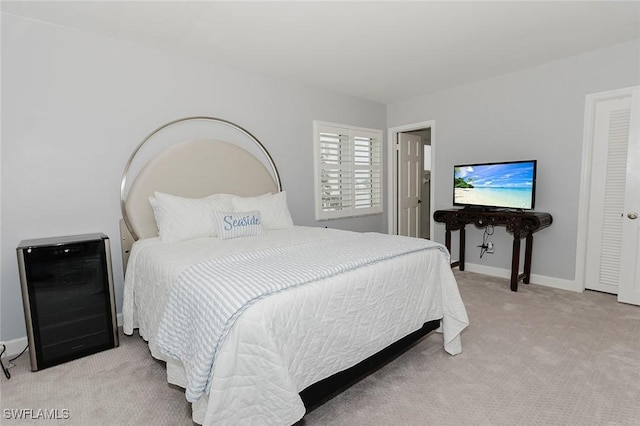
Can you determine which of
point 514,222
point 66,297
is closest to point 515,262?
point 514,222

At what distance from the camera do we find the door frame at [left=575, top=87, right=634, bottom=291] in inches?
126

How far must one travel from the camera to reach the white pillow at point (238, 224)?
264 centimetres

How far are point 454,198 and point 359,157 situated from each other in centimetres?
138

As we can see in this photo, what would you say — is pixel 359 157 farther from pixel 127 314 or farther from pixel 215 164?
Answer: pixel 127 314

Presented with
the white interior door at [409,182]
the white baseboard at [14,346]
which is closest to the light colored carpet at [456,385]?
the white baseboard at [14,346]

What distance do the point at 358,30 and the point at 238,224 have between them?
5.93 feet

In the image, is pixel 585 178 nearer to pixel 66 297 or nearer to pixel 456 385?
pixel 456 385

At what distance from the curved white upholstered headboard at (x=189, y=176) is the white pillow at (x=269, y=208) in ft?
1.03

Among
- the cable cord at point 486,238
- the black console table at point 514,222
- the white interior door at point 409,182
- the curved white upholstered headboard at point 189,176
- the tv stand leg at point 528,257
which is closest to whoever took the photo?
the curved white upholstered headboard at point 189,176

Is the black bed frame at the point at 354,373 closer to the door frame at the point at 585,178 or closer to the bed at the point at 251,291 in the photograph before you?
the bed at the point at 251,291

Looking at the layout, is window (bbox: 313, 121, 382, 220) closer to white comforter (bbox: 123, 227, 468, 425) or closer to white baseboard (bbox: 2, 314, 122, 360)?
white comforter (bbox: 123, 227, 468, 425)

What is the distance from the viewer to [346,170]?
4496 millimetres

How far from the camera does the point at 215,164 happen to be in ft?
10.4

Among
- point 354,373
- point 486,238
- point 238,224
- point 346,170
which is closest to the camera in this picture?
point 354,373
